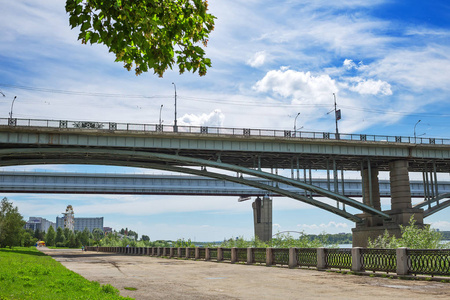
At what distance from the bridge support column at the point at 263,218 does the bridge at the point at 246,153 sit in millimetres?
19272

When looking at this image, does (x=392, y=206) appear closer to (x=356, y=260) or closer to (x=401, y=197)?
(x=401, y=197)

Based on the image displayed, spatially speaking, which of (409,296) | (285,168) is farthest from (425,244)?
(285,168)

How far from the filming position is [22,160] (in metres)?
46.0

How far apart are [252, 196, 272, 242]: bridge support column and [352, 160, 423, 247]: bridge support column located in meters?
20.7

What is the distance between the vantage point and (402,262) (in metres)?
16.4

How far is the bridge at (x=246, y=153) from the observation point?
→ 138ft

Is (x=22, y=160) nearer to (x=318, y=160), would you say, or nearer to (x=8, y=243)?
(x=8, y=243)

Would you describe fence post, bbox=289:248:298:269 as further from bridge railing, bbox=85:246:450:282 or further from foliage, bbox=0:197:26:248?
Result: foliage, bbox=0:197:26:248

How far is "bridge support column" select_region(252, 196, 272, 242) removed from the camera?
72.1m

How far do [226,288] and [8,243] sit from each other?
5924 centimetres

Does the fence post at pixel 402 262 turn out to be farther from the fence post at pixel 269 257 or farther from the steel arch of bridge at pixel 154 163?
the steel arch of bridge at pixel 154 163

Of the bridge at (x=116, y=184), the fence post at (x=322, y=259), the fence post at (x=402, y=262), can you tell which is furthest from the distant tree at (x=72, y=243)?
the fence post at (x=402, y=262)

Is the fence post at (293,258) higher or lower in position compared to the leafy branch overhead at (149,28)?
lower

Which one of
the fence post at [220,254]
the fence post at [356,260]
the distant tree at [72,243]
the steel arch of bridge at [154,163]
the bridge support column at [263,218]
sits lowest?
the distant tree at [72,243]
